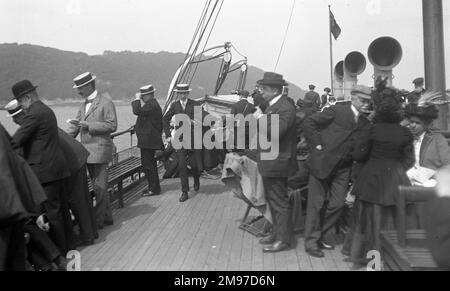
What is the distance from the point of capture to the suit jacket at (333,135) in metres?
4.45

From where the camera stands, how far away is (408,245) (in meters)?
3.32

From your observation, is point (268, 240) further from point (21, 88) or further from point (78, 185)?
point (21, 88)

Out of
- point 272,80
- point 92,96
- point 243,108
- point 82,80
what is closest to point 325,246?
point 272,80

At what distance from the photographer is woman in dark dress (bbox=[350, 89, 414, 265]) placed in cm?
386

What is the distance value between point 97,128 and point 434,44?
3878mm

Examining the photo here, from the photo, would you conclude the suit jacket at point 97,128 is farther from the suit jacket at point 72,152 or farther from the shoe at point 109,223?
the shoe at point 109,223

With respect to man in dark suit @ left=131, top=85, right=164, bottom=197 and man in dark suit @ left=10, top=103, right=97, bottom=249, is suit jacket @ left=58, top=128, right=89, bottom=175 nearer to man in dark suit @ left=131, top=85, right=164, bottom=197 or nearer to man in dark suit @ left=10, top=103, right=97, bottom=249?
man in dark suit @ left=10, top=103, right=97, bottom=249

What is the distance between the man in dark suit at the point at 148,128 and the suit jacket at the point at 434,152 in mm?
4116

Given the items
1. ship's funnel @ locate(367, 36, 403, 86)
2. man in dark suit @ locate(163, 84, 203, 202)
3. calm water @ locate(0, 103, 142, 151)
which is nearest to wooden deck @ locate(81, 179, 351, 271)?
man in dark suit @ locate(163, 84, 203, 202)

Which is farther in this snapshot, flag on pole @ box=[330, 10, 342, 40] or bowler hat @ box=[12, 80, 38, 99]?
flag on pole @ box=[330, 10, 342, 40]

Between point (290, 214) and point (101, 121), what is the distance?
2322 mm

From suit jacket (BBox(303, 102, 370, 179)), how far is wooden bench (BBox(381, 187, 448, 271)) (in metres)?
1.03

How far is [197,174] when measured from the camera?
7.75 metres

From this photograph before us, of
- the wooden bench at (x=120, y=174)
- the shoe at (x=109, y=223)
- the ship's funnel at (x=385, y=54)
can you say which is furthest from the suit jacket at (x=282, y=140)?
the wooden bench at (x=120, y=174)
